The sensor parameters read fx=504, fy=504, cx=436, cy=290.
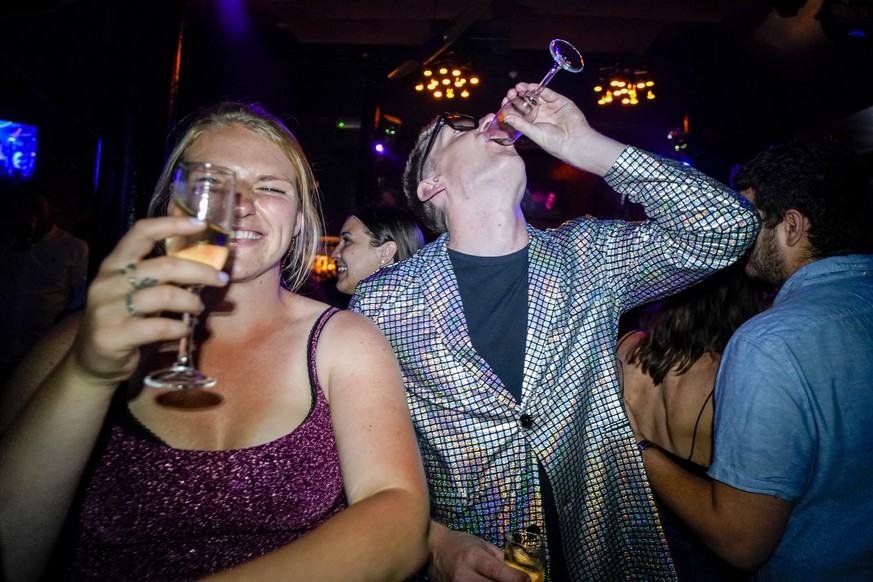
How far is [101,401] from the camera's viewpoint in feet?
3.37

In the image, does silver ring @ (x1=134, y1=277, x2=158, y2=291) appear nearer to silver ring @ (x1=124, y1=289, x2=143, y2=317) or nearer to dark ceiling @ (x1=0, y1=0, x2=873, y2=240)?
silver ring @ (x1=124, y1=289, x2=143, y2=317)

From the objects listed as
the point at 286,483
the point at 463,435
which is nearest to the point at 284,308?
the point at 286,483

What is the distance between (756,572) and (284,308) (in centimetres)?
192

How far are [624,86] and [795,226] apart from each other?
653cm

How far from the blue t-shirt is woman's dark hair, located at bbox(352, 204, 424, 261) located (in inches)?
107

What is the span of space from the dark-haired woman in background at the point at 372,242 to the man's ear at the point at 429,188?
4.47 feet

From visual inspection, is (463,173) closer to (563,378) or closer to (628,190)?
(628,190)

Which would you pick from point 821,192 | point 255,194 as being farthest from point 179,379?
point 821,192

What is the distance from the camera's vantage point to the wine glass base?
928 millimetres

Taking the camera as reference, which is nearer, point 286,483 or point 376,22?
point 286,483

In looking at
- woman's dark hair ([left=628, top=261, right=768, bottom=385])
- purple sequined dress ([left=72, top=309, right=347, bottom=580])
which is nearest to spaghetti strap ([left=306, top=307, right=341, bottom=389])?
purple sequined dress ([left=72, top=309, right=347, bottom=580])

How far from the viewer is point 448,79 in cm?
Result: 766

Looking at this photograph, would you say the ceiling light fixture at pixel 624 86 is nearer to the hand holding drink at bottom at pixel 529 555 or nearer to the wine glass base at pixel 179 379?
the hand holding drink at bottom at pixel 529 555

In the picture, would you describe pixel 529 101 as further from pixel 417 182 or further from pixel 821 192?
pixel 821 192
